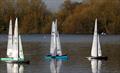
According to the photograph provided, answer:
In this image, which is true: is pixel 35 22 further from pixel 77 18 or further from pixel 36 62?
pixel 36 62

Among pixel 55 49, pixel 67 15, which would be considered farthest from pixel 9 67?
pixel 67 15

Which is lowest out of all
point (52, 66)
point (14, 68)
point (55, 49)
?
point (52, 66)

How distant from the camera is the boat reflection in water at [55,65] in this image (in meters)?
35.0

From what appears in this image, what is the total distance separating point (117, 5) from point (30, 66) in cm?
8977

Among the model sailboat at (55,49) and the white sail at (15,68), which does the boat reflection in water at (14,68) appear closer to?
the white sail at (15,68)

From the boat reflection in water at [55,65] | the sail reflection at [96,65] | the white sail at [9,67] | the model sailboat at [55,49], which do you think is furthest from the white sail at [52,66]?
the white sail at [9,67]

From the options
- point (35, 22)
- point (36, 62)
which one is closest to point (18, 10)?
point (35, 22)

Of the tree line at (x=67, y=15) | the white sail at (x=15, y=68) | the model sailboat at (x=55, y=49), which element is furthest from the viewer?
the tree line at (x=67, y=15)

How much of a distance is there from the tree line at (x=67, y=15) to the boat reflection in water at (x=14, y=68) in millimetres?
87160

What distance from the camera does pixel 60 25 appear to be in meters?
131

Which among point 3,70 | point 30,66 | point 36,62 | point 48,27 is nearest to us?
point 3,70

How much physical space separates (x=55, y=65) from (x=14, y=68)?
13.8 feet

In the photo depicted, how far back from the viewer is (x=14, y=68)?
35.5 meters

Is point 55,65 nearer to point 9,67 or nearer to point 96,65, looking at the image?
point 96,65
